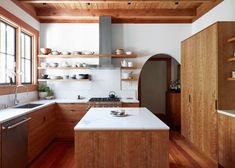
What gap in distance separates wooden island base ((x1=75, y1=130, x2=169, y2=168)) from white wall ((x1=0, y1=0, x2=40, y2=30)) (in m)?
2.74

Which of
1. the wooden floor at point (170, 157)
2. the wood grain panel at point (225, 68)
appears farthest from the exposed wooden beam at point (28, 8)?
the wood grain panel at point (225, 68)

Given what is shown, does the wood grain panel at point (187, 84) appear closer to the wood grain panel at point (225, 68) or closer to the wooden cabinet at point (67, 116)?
the wood grain panel at point (225, 68)

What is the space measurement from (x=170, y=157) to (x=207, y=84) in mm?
1417

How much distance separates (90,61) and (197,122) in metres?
2.89

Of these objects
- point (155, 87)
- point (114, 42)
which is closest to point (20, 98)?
point (114, 42)

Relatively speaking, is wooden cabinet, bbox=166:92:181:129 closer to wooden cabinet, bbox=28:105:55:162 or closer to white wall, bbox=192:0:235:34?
white wall, bbox=192:0:235:34

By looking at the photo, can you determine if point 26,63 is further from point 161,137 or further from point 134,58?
point 161,137

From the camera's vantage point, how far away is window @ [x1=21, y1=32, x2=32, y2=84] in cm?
448

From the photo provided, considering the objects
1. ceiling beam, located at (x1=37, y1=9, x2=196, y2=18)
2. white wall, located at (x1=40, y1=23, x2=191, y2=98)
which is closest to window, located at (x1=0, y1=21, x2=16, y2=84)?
ceiling beam, located at (x1=37, y1=9, x2=196, y2=18)

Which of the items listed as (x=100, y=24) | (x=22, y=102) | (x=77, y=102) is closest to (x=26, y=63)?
(x=22, y=102)

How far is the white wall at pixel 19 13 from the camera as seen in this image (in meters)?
3.49

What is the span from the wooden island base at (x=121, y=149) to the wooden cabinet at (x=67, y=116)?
251 centimetres

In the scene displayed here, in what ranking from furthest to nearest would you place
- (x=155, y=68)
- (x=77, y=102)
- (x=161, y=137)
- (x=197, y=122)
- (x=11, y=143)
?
(x=155, y=68)
(x=77, y=102)
(x=197, y=122)
(x=11, y=143)
(x=161, y=137)

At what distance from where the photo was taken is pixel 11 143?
102 inches
